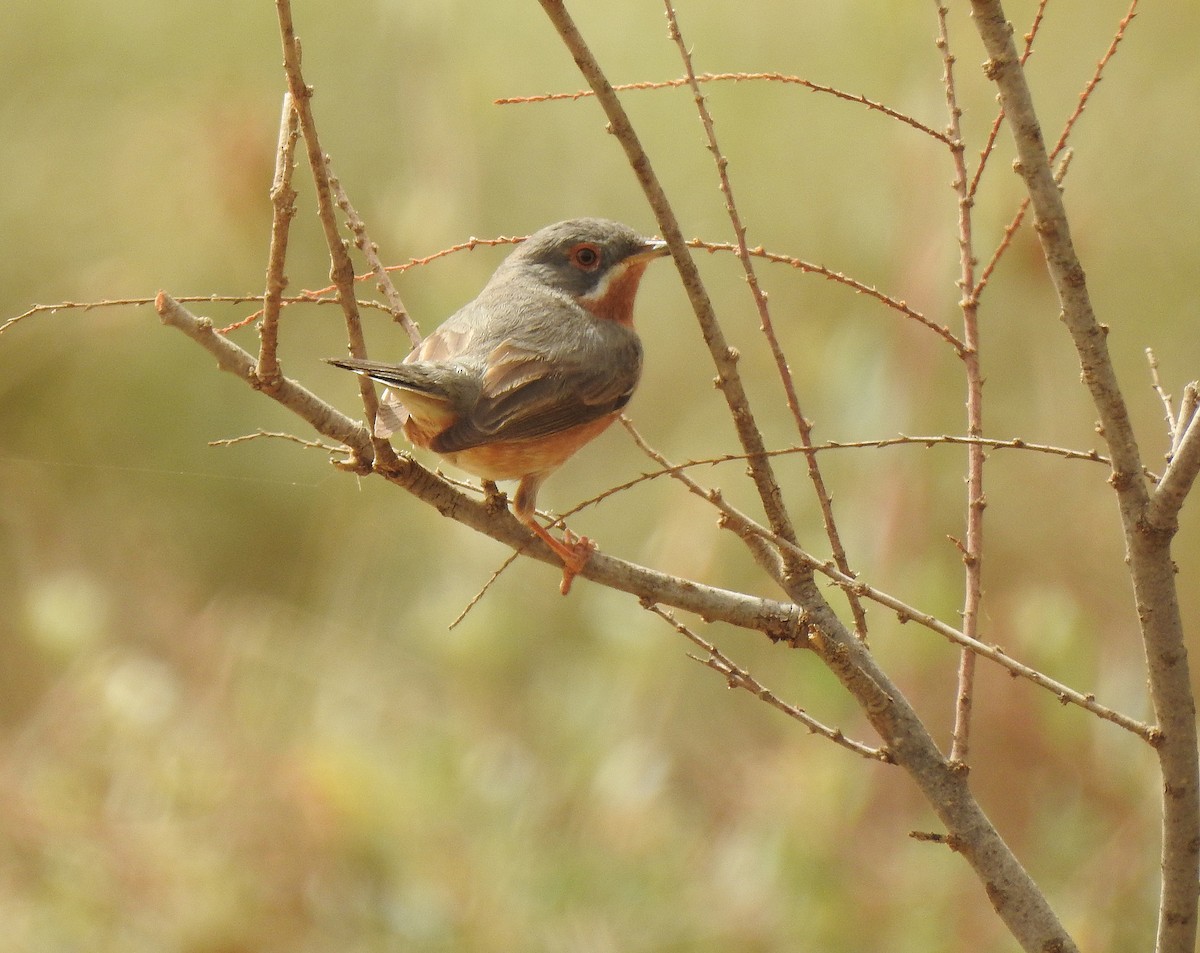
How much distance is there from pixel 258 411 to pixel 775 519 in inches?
219

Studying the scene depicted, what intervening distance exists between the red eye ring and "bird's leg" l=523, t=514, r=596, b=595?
1014 millimetres

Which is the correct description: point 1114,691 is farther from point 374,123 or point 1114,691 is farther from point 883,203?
point 374,123

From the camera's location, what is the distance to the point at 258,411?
7.12 meters

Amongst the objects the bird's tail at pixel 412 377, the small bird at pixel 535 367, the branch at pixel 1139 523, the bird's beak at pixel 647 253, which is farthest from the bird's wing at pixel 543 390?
the branch at pixel 1139 523

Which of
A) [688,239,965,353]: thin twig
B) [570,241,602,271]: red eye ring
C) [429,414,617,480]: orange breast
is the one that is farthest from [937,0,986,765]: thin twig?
[570,241,602,271]: red eye ring

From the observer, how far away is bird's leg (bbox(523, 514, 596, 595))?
2477mm

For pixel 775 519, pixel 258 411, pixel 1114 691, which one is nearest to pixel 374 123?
pixel 258 411

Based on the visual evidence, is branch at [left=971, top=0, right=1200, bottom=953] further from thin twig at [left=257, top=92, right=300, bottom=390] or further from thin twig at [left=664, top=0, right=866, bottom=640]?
thin twig at [left=257, top=92, right=300, bottom=390]

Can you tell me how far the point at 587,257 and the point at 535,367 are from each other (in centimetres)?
56

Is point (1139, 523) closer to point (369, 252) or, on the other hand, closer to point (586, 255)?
point (369, 252)

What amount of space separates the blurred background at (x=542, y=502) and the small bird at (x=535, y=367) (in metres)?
1.74

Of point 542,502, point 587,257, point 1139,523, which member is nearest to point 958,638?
point 1139,523

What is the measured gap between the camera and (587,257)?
144 inches

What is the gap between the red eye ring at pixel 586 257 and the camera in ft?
12.0
